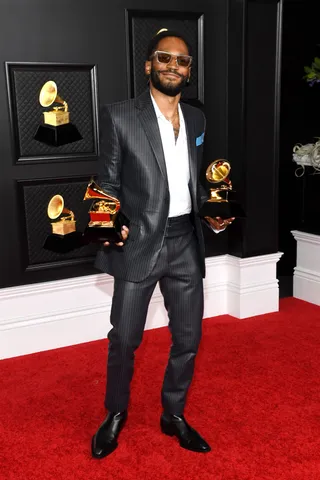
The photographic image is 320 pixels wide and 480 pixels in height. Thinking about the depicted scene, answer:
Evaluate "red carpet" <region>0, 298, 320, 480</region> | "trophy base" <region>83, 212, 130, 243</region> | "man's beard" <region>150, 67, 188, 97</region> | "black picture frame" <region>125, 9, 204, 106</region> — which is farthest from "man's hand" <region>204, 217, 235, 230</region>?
"black picture frame" <region>125, 9, 204, 106</region>

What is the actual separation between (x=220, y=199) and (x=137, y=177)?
0.40 meters

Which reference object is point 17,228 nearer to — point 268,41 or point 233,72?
point 233,72

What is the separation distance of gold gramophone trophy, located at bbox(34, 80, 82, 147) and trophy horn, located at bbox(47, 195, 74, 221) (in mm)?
352

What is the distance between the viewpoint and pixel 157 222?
7.98 ft

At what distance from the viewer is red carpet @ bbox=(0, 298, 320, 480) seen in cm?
252

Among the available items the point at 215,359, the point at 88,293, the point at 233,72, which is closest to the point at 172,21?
the point at 233,72

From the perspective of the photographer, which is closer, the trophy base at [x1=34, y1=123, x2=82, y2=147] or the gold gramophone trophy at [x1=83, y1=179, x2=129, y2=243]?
the gold gramophone trophy at [x1=83, y1=179, x2=129, y2=243]

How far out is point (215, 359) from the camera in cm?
370

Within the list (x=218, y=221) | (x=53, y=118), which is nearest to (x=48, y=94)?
(x=53, y=118)

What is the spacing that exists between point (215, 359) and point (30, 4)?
250cm

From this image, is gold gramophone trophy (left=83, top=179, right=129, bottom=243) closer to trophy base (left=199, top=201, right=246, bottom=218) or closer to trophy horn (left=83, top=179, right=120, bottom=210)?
trophy horn (left=83, top=179, right=120, bottom=210)

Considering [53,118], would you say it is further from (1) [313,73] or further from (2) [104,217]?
(1) [313,73]

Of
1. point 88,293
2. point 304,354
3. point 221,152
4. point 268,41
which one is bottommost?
point 304,354

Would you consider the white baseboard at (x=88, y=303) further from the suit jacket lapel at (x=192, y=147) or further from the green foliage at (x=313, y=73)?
the suit jacket lapel at (x=192, y=147)
